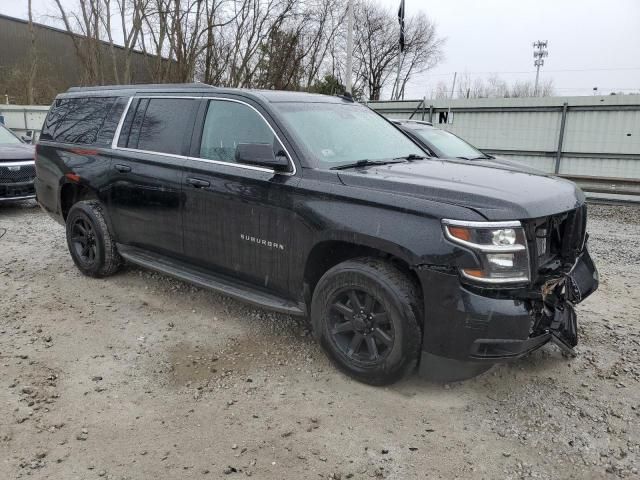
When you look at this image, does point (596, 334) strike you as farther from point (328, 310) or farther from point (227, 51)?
point (227, 51)

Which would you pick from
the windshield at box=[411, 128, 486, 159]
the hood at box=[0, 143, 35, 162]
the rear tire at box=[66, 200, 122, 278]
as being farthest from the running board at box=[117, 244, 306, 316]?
the hood at box=[0, 143, 35, 162]

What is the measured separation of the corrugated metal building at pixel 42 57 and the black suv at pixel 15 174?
20.0 meters

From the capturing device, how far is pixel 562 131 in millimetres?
14734

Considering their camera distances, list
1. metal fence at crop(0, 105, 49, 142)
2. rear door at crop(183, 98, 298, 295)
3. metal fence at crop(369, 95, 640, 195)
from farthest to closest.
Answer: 1. metal fence at crop(0, 105, 49, 142)
2. metal fence at crop(369, 95, 640, 195)
3. rear door at crop(183, 98, 298, 295)

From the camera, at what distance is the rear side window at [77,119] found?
534 cm

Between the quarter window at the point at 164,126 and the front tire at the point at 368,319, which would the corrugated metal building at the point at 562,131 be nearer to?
the quarter window at the point at 164,126

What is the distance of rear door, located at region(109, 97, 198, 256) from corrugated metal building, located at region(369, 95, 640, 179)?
12.8 meters

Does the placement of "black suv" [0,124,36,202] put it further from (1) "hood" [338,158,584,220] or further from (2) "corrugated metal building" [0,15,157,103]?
(2) "corrugated metal building" [0,15,157,103]

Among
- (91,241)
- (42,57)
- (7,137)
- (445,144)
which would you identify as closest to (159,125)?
(91,241)

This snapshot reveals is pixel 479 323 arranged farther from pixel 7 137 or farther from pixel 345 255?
pixel 7 137

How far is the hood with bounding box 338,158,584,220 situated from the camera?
2986 mm

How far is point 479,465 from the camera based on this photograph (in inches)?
108

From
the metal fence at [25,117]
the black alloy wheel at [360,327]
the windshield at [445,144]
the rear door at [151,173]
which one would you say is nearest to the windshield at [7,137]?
the rear door at [151,173]

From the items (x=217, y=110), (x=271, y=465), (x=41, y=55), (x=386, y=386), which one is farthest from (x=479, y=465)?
(x=41, y=55)
